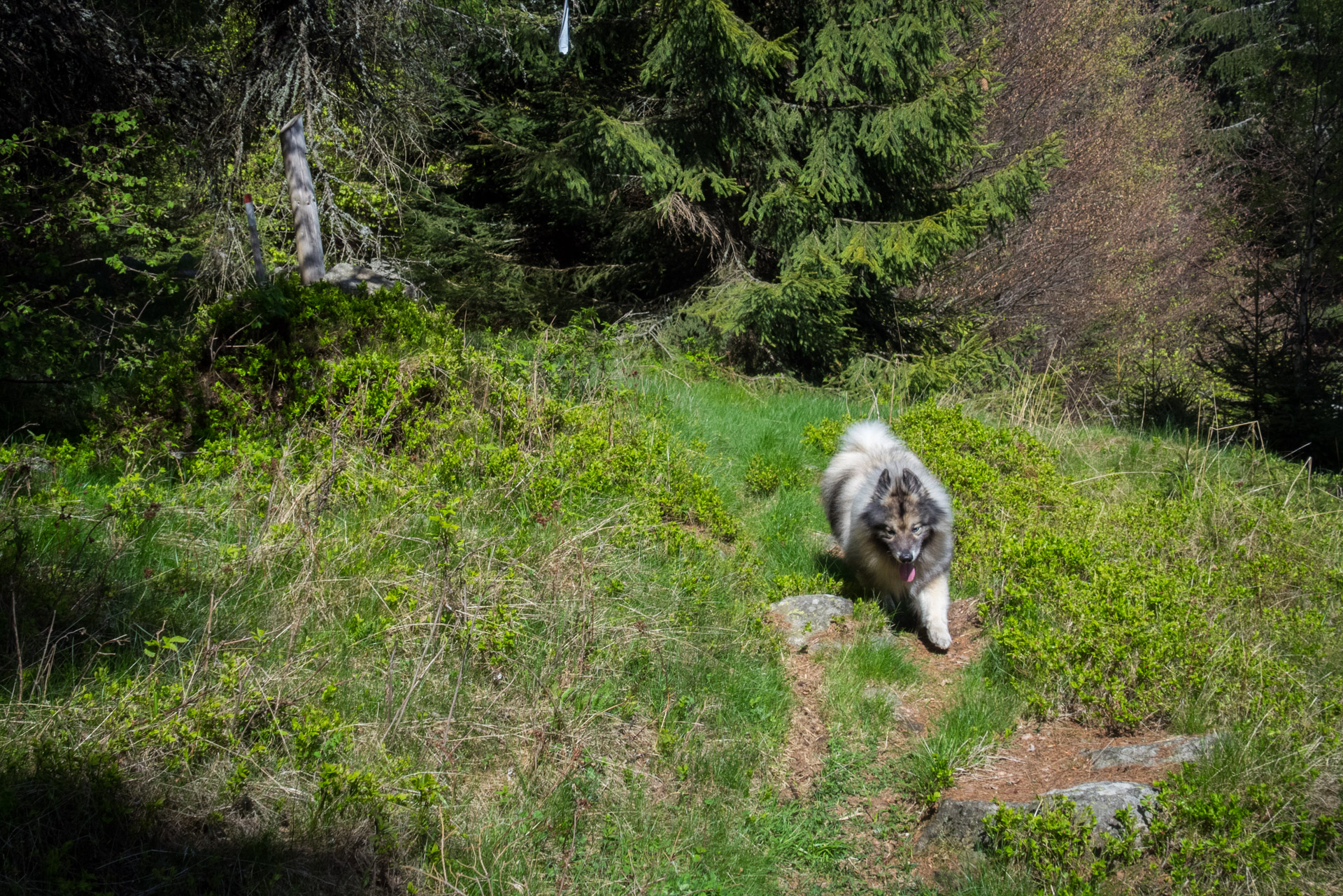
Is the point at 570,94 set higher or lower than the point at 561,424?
higher

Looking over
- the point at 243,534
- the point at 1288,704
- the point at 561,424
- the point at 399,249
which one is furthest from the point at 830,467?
the point at 399,249

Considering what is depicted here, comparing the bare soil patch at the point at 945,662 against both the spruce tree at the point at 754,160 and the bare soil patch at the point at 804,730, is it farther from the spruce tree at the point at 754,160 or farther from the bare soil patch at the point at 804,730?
the spruce tree at the point at 754,160

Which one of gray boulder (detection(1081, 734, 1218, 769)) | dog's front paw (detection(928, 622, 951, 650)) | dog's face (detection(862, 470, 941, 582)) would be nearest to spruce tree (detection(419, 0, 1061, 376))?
A: dog's face (detection(862, 470, 941, 582))

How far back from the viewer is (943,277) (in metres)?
16.9

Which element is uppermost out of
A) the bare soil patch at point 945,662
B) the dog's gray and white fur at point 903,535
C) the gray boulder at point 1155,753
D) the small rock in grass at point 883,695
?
the dog's gray and white fur at point 903,535

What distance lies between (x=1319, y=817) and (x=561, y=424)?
5.04m

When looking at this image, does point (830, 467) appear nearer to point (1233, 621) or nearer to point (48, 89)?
point (1233, 621)

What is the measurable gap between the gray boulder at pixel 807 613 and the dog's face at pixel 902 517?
21.5 inches

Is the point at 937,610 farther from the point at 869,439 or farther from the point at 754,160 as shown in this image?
the point at 754,160

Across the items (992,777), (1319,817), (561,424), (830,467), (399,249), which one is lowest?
(992,777)

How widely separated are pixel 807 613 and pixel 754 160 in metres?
7.29

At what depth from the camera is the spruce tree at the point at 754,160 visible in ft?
33.3

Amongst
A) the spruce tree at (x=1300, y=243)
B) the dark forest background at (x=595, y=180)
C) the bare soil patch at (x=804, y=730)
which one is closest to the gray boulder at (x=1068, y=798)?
the bare soil patch at (x=804, y=730)

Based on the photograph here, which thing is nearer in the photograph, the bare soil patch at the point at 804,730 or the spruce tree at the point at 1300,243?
the bare soil patch at the point at 804,730
